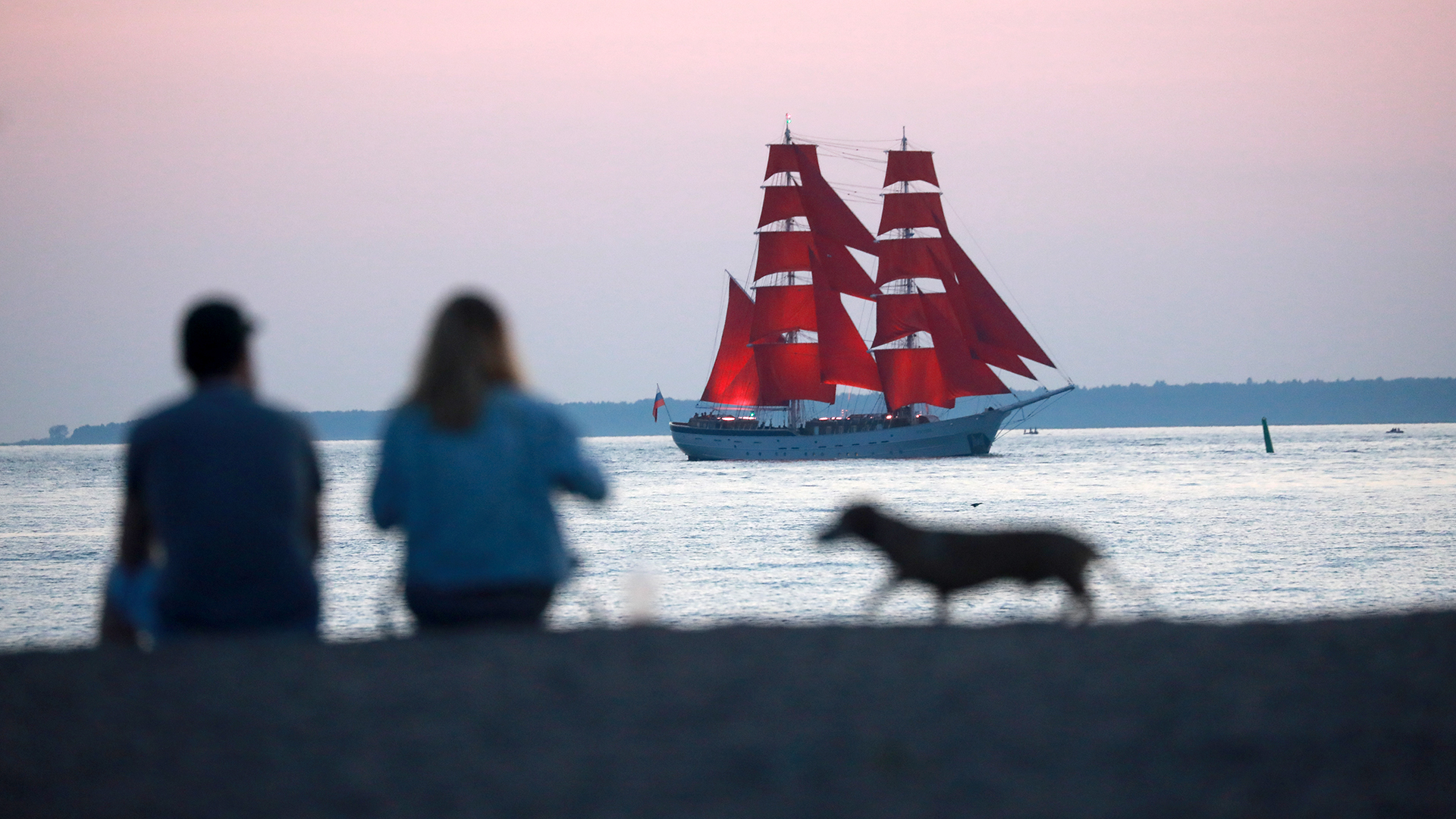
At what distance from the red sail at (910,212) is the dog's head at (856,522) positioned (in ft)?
211

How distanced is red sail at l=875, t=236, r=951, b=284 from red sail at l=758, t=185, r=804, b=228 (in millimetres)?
5295

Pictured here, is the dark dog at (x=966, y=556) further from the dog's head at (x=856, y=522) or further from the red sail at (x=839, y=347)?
the red sail at (x=839, y=347)

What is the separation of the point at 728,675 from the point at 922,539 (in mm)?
1608

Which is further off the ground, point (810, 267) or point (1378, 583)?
point (810, 267)

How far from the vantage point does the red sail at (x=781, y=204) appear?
6588 centimetres

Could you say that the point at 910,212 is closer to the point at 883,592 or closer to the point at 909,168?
the point at 909,168

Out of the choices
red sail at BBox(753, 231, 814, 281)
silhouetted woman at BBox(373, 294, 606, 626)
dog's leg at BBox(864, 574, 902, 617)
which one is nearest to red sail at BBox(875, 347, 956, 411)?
red sail at BBox(753, 231, 814, 281)

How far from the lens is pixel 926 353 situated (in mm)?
65625

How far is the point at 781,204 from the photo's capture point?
66.2 meters

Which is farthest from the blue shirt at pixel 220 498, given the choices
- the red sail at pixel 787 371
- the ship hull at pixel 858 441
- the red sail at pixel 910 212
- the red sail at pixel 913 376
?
the ship hull at pixel 858 441

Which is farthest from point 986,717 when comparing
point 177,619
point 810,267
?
point 810,267

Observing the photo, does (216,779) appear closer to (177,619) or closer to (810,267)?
(177,619)

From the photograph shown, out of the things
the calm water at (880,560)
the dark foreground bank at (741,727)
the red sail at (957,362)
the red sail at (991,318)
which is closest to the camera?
the dark foreground bank at (741,727)

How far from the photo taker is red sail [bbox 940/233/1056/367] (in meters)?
60.8
